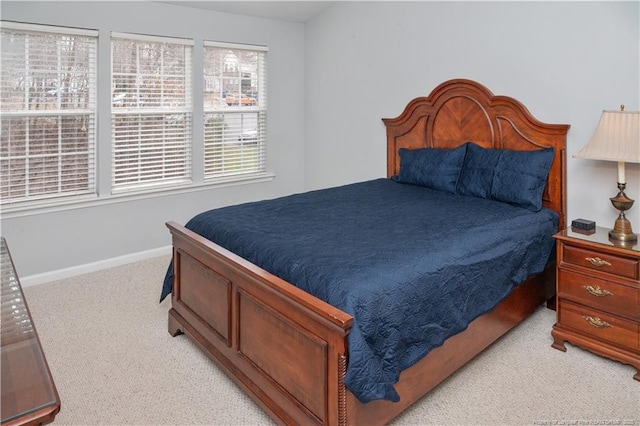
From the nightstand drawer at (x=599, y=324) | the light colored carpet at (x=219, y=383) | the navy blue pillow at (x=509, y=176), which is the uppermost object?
the navy blue pillow at (x=509, y=176)

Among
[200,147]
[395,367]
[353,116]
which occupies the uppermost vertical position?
[353,116]

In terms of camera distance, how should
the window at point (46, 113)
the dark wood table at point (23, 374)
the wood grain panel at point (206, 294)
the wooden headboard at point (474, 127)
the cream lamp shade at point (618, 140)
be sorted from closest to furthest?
the dark wood table at point (23, 374) < the wood grain panel at point (206, 294) < the cream lamp shade at point (618, 140) < the wooden headboard at point (474, 127) < the window at point (46, 113)

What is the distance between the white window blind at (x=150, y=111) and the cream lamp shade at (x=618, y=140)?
11.1ft

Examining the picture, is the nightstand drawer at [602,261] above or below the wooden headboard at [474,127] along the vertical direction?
below

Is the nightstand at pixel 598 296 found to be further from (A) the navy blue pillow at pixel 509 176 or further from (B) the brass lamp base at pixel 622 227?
(A) the navy blue pillow at pixel 509 176

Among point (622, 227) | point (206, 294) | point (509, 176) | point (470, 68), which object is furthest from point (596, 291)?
point (206, 294)

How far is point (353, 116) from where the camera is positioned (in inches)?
179

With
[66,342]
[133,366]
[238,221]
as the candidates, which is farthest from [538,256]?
[66,342]

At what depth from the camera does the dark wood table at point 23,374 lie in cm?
95

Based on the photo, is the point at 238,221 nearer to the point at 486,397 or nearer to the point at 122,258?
the point at 486,397

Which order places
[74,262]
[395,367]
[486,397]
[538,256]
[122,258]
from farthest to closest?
[122,258], [74,262], [538,256], [486,397], [395,367]

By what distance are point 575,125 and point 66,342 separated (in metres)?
3.48

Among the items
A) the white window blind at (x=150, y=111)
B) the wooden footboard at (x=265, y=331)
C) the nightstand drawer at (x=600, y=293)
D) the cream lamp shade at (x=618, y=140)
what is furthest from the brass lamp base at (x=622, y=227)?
the white window blind at (x=150, y=111)

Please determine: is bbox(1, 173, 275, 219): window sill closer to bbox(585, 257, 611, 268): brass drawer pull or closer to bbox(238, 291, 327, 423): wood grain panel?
bbox(238, 291, 327, 423): wood grain panel
